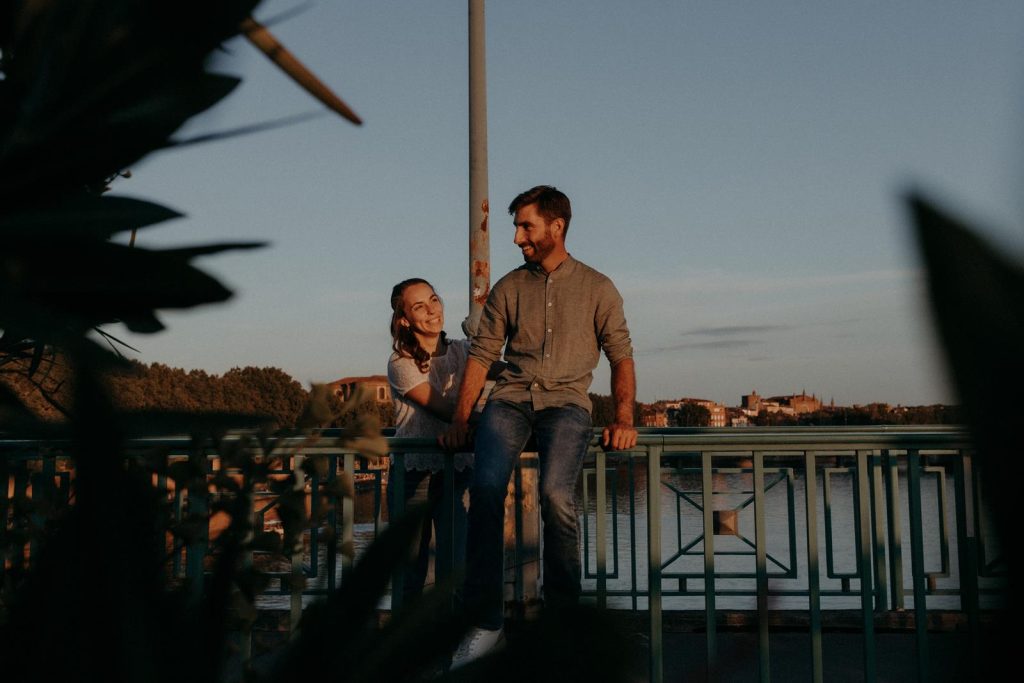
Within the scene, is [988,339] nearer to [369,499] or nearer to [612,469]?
[369,499]

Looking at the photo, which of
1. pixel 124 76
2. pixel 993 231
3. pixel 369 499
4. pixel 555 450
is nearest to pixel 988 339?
pixel 993 231

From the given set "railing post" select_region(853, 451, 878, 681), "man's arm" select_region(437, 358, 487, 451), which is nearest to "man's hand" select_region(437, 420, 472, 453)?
"man's arm" select_region(437, 358, 487, 451)

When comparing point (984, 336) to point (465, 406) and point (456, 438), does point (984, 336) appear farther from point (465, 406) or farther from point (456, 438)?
point (465, 406)

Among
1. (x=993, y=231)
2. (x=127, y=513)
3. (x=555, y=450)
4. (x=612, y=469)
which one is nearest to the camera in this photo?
(x=993, y=231)

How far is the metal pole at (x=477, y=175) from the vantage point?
6.32m

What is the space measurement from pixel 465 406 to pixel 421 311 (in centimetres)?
82

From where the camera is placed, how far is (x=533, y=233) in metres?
4.50

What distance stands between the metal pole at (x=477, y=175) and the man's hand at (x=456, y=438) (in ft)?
5.93

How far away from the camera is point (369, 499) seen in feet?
17.0

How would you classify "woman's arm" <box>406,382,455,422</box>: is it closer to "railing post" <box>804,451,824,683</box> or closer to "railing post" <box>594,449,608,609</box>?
"railing post" <box>594,449,608,609</box>

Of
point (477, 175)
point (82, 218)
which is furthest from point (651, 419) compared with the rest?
point (82, 218)

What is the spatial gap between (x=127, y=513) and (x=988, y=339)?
8.7 inches

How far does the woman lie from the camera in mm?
4820

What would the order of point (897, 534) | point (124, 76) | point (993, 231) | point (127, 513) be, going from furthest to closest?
point (897, 534)
point (124, 76)
point (127, 513)
point (993, 231)
